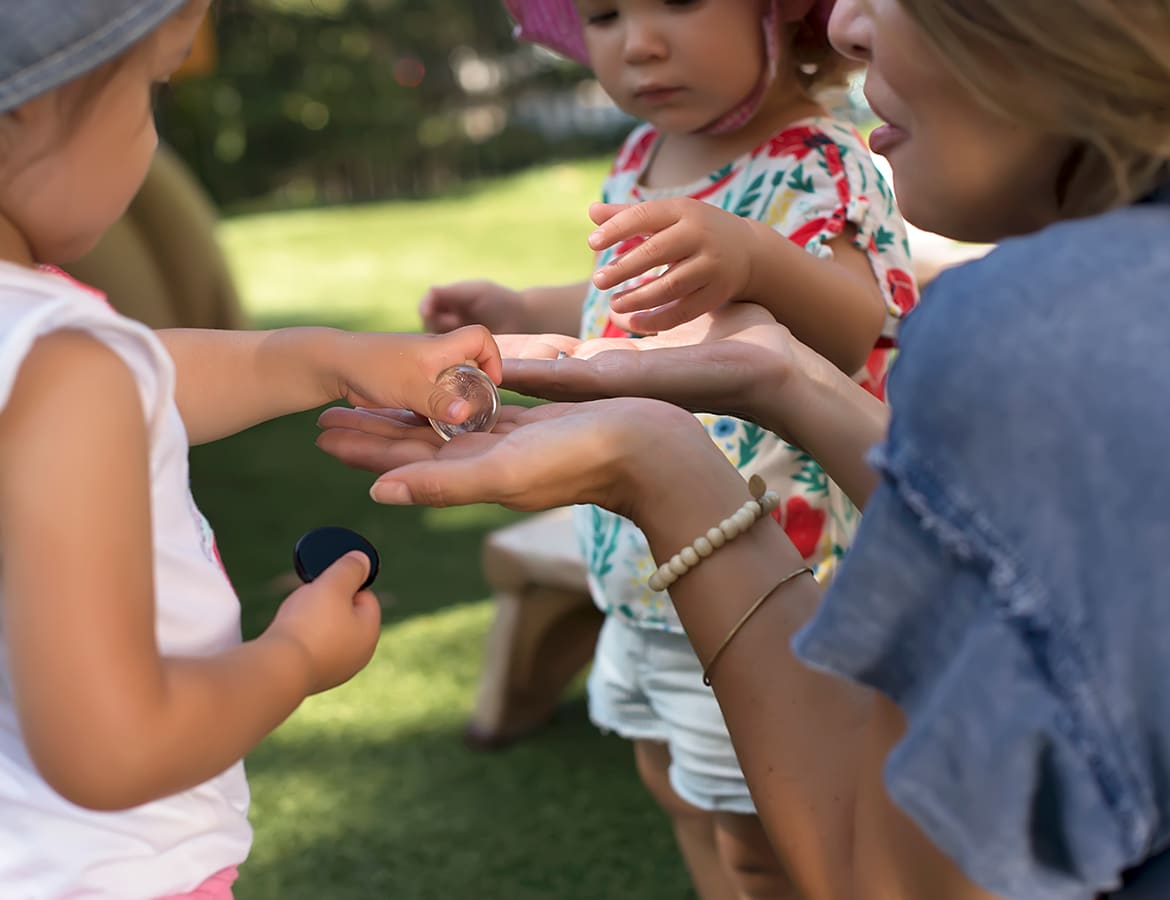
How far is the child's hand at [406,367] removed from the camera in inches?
56.4

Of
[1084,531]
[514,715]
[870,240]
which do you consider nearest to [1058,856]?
[1084,531]

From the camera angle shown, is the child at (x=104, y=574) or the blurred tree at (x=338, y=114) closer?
the child at (x=104, y=574)

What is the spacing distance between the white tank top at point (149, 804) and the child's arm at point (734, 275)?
2.16 feet

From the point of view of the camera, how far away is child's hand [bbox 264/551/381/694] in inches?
44.6

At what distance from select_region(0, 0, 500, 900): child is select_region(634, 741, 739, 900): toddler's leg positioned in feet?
3.62

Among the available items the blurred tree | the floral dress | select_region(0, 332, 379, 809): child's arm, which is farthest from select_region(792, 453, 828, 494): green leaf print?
the blurred tree

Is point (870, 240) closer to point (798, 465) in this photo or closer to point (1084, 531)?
point (798, 465)

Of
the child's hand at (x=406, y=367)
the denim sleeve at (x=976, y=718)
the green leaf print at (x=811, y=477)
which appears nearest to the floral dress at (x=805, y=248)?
the green leaf print at (x=811, y=477)

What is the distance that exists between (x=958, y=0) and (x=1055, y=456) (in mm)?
399

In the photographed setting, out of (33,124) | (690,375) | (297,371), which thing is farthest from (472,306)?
(33,124)

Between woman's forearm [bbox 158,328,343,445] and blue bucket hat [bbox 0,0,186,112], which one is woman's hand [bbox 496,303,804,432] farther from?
blue bucket hat [bbox 0,0,186,112]

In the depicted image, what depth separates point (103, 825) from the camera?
3.56 feet

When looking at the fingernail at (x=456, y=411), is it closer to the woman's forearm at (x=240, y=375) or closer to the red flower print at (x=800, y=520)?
the woman's forearm at (x=240, y=375)

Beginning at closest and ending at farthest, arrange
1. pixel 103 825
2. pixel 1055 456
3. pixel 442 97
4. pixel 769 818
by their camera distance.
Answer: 1. pixel 1055 456
2. pixel 103 825
3. pixel 769 818
4. pixel 442 97
